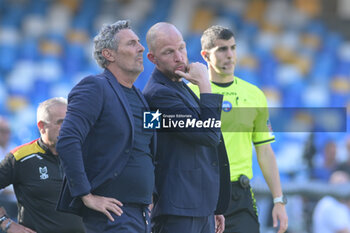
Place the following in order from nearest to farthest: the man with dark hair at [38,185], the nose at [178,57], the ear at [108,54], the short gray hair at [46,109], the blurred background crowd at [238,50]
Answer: the ear at [108,54], the nose at [178,57], the man with dark hair at [38,185], the short gray hair at [46,109], the blurred background crowd at [238,50]

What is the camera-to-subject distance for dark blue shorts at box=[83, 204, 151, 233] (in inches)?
138

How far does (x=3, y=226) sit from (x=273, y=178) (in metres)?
2.06

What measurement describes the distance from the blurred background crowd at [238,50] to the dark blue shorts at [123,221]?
282 inches

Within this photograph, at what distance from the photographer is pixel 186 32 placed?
15.1 metres

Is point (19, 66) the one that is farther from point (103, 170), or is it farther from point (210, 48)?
point (103, 170)

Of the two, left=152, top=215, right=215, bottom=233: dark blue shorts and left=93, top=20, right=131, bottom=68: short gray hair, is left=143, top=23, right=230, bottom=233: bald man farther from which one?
left=93, top=20, right=131, bottom=68: short gray hair

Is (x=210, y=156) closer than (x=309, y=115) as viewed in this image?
Yes

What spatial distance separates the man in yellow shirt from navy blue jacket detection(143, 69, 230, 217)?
75cm

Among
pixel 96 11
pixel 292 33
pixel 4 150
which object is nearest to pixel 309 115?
pixel 292 33

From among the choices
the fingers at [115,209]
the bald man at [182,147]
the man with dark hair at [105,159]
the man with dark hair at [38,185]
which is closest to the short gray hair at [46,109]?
the man with dark hair at [38,185]

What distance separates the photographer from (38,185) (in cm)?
448

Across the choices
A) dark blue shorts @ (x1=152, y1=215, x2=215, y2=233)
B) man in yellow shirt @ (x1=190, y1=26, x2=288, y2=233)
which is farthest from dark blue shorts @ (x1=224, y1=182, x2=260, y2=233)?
dark blue shorts @ (x1=152, y1=215, x2=215, y2=233)

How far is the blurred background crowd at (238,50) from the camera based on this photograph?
12312 mm

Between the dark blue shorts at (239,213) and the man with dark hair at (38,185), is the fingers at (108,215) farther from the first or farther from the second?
the dark blue shorts at (239,213)
